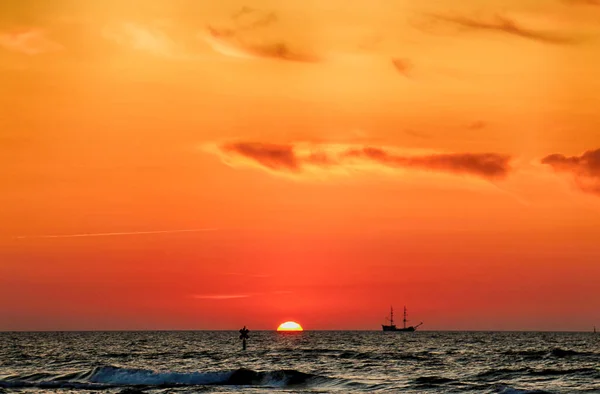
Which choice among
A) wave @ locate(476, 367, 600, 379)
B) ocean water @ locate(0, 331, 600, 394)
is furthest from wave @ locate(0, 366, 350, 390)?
wave @ locate(476, 367, 600, 379)

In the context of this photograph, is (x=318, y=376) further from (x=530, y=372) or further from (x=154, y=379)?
(x=530, y=372)

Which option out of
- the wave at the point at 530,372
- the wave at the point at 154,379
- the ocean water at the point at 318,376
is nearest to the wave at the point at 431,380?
the ocean water at the point at 318,376

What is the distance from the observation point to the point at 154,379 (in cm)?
7119

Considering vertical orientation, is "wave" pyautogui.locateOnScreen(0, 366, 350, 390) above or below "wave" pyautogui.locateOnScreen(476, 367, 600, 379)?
below

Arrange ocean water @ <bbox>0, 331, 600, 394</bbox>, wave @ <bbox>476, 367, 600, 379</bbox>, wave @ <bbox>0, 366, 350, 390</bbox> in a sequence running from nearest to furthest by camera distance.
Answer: ocean water @ <bbox>0, 331, 600, 394</bbox>, wave @ <bbox>0, 366, 350, 390</bbox>, wave @ <bbox>476, 367, 600, 379</bbox>

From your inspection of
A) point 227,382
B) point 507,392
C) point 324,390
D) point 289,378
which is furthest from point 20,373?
point 507,392

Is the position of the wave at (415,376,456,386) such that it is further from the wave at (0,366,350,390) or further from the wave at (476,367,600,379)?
the wave at (0,366,350,390)

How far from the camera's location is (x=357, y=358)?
10031 cm

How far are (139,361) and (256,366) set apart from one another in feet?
59.0

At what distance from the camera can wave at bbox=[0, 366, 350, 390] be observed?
215ft

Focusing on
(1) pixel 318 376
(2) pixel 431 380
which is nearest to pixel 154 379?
(1) pixel 318 376

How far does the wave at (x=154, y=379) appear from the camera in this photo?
6562cm

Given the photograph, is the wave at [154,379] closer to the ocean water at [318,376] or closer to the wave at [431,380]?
the ocean water at [318,376]

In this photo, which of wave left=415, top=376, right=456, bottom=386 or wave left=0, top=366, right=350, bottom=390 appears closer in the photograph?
wave left=415, top=376, right=456, bottom=386
